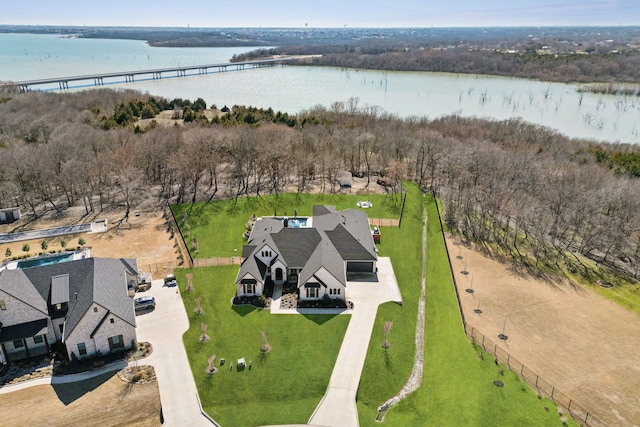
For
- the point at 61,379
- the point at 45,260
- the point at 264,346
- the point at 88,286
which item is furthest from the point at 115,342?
the point at 45,260

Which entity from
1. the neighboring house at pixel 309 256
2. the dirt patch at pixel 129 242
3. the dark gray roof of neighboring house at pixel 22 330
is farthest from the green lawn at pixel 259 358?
the dark gray roof of neighboring house at pixel 22 330

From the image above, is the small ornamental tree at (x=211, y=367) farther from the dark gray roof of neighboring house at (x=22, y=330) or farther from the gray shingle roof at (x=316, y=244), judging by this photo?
the dark gray roof of neighboring house at (x=22, y=330)

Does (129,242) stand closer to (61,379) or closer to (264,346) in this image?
(61,379)

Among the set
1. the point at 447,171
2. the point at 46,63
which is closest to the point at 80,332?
the point at 447,171

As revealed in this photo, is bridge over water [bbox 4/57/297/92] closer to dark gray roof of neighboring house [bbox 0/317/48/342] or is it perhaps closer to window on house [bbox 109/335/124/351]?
dark gray roof of neighboring house [bbox 0/317/48/342]

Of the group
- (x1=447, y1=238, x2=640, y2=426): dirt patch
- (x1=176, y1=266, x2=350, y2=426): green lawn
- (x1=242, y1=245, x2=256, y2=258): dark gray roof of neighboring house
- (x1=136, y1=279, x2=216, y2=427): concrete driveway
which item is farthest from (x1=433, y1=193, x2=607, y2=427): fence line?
(x1=136, y1=279, x2=216, y2=427): concrete driveway

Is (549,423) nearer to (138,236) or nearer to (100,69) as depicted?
(138,236)
